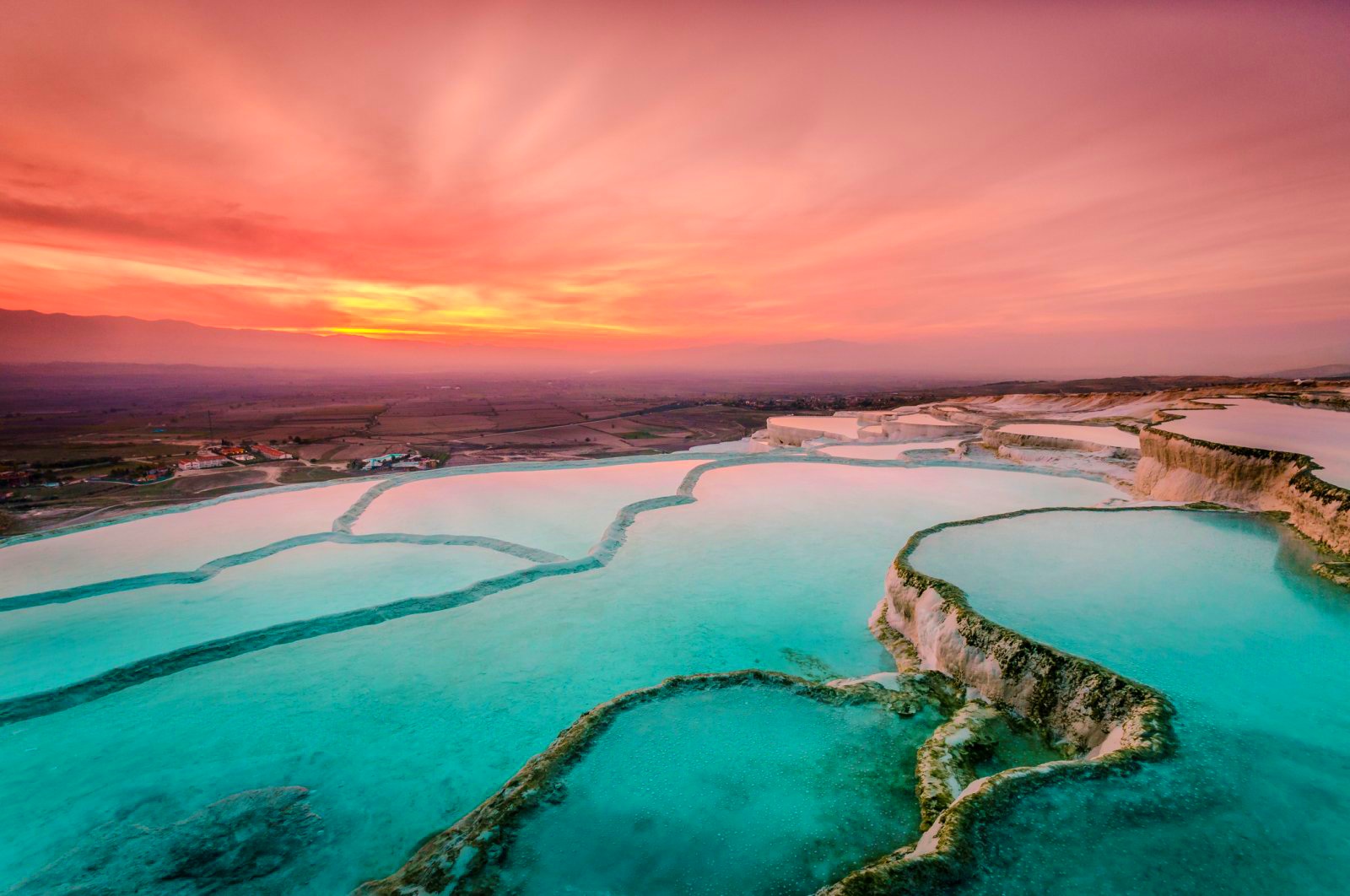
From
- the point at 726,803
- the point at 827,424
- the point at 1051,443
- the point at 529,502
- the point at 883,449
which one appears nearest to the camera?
the point at 726,803

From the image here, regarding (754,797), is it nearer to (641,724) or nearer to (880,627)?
(641,724)

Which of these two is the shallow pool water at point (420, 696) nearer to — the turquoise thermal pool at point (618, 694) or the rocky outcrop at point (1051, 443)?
the turquoise thermal pool at point (618, 694)

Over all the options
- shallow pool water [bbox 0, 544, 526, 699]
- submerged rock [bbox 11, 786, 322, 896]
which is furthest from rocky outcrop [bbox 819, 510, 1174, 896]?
shallow pool water [bbox 0, 544, 526, 699]

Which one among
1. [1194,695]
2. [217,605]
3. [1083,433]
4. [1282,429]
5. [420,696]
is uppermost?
[1282,429]

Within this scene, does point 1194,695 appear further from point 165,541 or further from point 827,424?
point 827,424

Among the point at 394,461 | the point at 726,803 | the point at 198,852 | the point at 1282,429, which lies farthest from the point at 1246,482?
the point at 394,461
